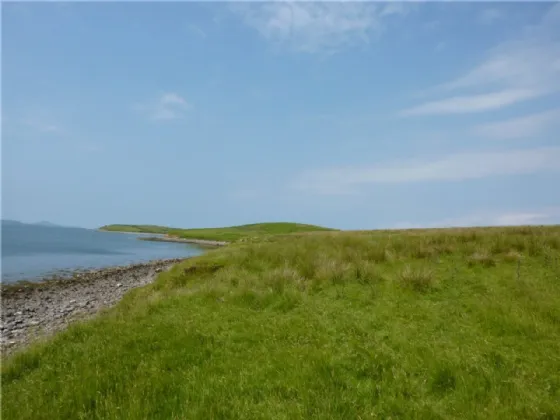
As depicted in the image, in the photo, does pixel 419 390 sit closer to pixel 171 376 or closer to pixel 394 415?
pixel 394 415

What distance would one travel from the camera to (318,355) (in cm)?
751

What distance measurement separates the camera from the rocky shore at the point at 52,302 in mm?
17406

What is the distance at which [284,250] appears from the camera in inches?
888

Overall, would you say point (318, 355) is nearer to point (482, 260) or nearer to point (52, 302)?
point (482, 260)

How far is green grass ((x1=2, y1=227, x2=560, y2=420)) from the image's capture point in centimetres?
608

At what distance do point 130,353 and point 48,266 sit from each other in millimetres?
44329

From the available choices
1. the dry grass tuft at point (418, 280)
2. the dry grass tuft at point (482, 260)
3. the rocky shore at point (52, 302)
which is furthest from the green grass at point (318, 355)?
the rocky shore at point (52, 302)

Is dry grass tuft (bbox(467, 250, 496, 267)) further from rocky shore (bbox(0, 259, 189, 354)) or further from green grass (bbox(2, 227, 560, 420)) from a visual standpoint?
rocky shore (bbox(0, 259, 189, 354))

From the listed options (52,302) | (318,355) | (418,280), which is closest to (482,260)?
(418,280)

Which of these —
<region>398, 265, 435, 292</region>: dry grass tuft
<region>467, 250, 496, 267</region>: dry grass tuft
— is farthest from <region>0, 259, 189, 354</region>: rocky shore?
<region>467, 250, 496, 267</region>: dry grass tuft

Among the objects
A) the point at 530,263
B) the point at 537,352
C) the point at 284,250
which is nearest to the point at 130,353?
the point at 537,352

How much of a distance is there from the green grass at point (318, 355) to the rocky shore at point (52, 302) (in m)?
7.03

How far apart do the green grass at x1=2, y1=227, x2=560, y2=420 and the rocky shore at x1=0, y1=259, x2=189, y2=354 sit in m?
7.03

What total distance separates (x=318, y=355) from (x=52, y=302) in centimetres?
2420
